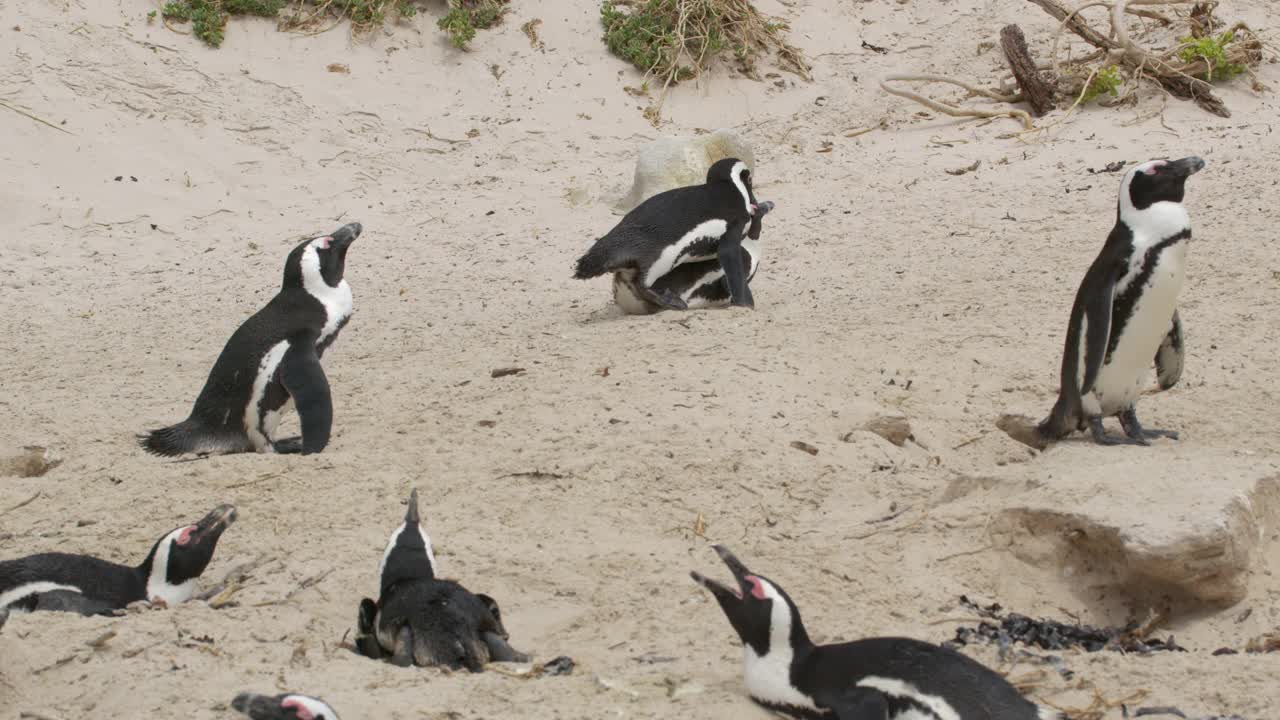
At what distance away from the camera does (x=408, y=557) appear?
3.45m

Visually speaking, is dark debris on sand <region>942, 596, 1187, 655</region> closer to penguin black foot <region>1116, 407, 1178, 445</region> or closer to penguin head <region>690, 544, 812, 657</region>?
penguin head <region>690, 544, 812, 657</region>

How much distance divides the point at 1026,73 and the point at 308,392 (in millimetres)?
5479

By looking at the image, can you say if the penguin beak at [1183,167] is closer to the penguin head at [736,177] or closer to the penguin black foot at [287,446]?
the penguin head at [736,177]

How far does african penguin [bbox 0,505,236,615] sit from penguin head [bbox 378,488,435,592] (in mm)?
534

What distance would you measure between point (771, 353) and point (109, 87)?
552 cm

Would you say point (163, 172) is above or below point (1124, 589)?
above

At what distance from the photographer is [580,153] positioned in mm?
8984

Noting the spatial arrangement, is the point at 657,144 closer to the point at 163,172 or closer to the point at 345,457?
the point at 163,172

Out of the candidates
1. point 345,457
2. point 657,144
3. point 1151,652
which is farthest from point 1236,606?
point 657,144

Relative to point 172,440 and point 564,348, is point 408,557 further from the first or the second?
point 564,348

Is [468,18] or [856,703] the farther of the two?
[468,18]

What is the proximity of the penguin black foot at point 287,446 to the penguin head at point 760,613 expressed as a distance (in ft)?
8.13

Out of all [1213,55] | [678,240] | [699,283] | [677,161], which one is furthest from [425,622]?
[1213,55]

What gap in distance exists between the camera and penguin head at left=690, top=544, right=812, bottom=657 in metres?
2.84
